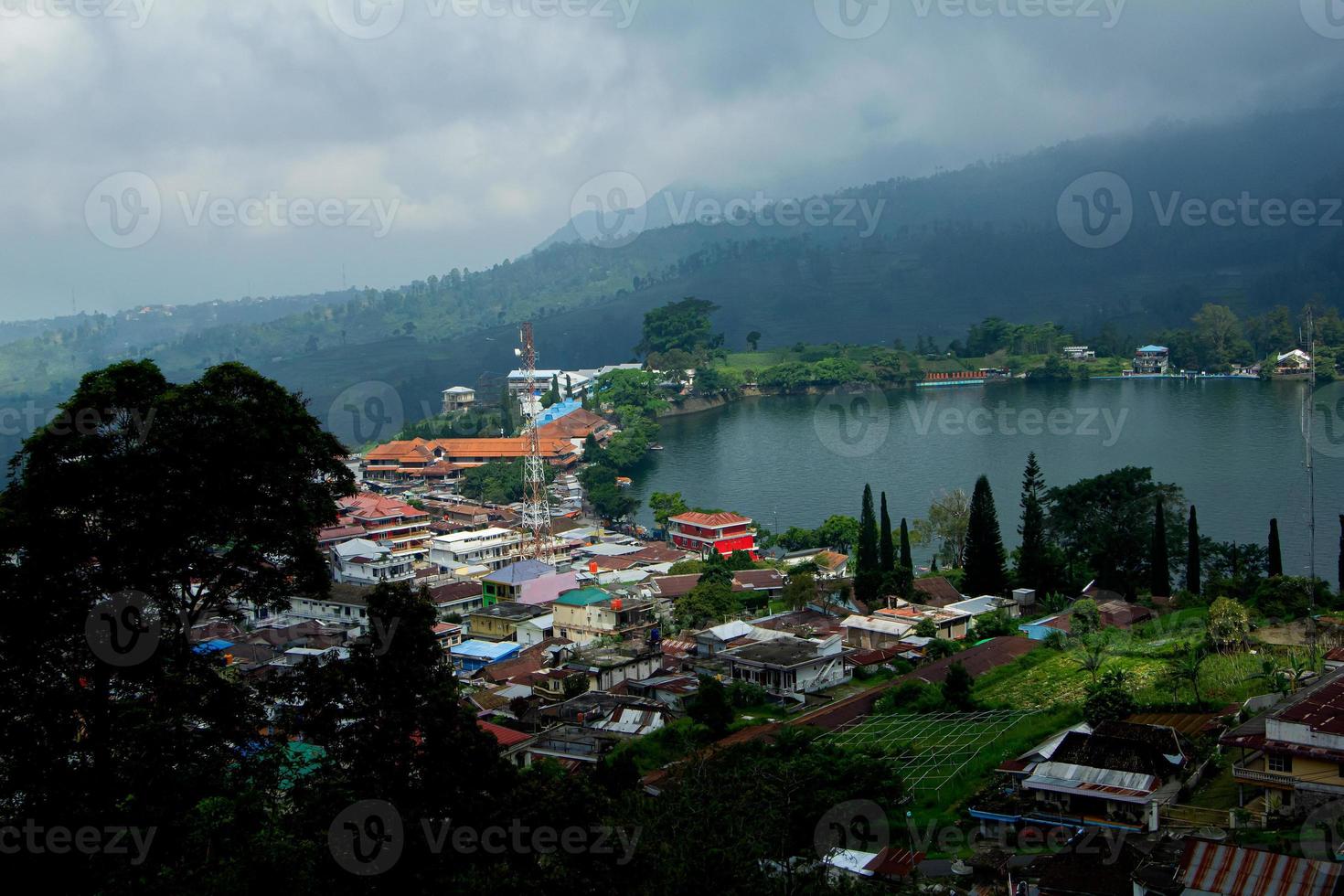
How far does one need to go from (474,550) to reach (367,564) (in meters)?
1.34

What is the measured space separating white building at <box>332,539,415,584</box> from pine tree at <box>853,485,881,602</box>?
5.21m

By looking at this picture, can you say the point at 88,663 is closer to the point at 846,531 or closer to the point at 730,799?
the point at 730,799

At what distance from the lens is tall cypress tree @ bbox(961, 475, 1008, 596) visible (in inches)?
474

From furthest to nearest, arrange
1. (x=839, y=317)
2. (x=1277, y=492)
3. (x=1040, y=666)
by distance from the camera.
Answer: (x=839, y=317) < (x=1277, y=492) < (x=1040, y=666)

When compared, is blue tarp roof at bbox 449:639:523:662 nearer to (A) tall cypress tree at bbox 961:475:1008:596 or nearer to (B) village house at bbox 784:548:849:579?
(B) village house at bbox 784:548:849:579

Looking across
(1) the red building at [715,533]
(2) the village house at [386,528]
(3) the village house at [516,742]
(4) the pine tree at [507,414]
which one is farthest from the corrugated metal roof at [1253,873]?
(4) the pine tree at [507,414]

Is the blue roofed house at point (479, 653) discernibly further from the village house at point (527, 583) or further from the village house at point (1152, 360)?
the village house at point (1152, 360)

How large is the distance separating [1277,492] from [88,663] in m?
17.8

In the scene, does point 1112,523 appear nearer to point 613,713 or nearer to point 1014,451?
point 613,713

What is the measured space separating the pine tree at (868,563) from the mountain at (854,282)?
3013cm

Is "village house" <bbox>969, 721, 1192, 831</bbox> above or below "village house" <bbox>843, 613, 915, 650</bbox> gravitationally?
above

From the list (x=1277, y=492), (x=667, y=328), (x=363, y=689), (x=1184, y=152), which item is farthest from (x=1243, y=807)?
(x=1184, y=152)

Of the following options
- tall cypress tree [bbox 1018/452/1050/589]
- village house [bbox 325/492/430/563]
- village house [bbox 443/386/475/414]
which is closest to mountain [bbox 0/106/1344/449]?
village house [bbox 443/386/475/414]

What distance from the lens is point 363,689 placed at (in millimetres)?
3984
